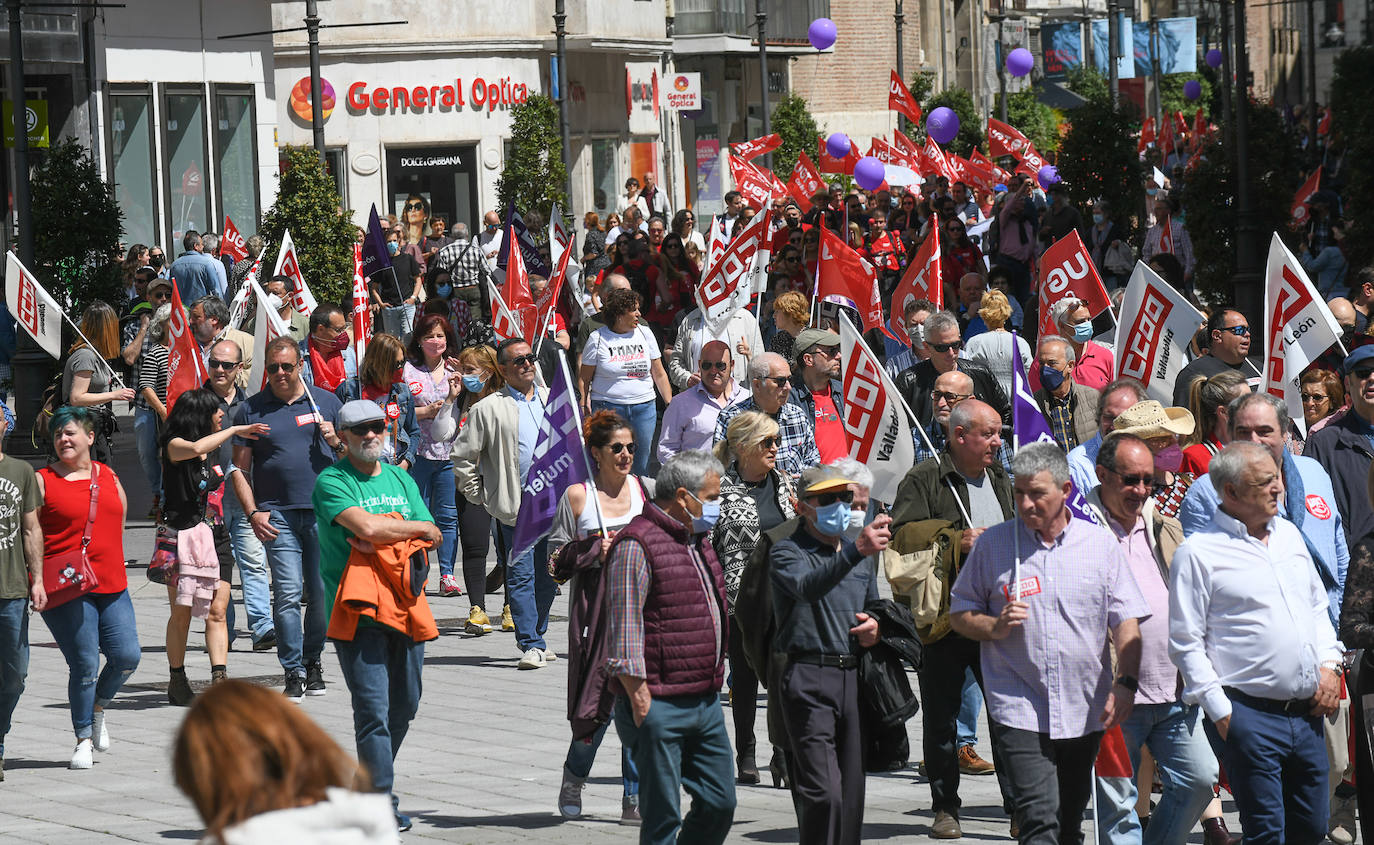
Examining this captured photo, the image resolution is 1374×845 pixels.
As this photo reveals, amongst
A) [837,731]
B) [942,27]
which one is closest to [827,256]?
[837,731]

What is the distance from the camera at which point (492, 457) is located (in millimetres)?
12414

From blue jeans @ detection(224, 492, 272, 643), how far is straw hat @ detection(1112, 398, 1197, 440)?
4.91 metres

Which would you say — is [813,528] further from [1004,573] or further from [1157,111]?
[1157,111]

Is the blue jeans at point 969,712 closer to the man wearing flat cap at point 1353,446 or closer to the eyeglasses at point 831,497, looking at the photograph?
the man wearing flat cap at point 1353,446

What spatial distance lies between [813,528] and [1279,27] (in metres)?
80.1

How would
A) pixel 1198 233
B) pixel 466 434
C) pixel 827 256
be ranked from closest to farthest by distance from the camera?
pixel 466 434, pixel 827 256, pixel 1198 233

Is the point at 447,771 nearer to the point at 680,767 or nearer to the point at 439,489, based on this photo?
the point at 680,767

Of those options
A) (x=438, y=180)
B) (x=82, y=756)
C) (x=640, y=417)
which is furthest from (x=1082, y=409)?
(x=438, y=180)

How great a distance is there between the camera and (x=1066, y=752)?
22.9 feet

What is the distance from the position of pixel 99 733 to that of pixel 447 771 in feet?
5.81

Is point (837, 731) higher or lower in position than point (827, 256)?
lower

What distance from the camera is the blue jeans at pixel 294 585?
11.1m

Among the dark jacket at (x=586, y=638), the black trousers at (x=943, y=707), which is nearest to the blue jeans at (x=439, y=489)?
the dark jacket at (x=586, y=638)

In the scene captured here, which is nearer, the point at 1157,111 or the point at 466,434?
the point at 466,434
